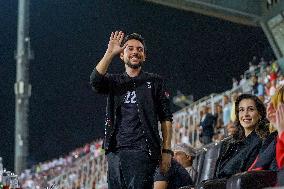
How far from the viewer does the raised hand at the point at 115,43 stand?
13.2 ft

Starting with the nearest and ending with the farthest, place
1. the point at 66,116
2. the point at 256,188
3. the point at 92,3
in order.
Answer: the point at 256,188 → the point at 92,3 → the point at 66,116

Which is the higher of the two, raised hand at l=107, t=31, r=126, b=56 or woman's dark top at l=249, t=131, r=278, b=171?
raised hand at l=107, t=31, r=126, b=56

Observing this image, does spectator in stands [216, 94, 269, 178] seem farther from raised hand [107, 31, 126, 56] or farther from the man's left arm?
raised hand [107, 31, 126, 56]

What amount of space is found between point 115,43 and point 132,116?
1.80 feet

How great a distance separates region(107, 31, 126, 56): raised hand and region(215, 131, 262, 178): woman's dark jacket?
1426mm

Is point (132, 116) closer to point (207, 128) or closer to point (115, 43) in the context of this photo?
point (115, 43)

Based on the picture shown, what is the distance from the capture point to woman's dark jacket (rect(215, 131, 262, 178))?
466 centimetres

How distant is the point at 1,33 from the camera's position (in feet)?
93.0

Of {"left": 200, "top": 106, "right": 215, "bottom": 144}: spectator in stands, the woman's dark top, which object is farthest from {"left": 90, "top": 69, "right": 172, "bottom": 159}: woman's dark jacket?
{"left": 200, "top": 106, "right": 215, "bottom": 144}: spectator in stands

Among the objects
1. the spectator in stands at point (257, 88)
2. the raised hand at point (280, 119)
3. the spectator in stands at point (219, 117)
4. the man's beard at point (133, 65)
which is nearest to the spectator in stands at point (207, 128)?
the spectator in stands at point (219, 117)

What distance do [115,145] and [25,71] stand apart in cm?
1123

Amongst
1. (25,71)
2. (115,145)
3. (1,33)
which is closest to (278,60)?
(25,71)

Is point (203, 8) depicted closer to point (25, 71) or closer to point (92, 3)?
point (25, 71)

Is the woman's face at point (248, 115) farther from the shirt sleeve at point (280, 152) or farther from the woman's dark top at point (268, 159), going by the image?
the shirt sleeve at point (280, 152)
